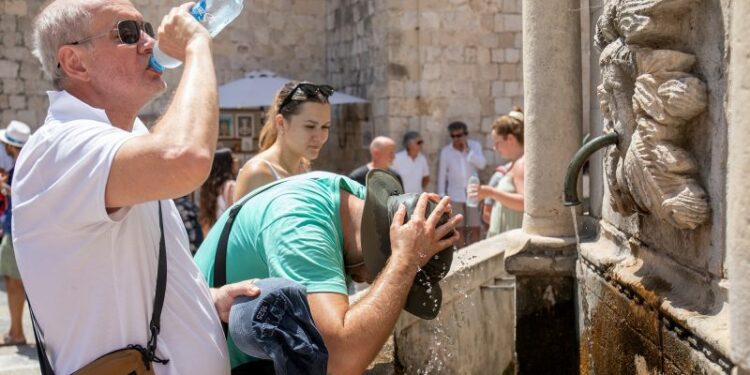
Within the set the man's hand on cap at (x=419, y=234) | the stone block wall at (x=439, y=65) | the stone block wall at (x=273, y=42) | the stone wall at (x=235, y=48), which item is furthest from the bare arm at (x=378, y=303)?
the stone block wall at (x=273, y=42)

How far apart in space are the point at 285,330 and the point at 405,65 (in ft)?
40.8

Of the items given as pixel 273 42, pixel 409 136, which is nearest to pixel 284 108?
pixel 409 136

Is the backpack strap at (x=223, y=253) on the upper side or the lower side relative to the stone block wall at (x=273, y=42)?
lower

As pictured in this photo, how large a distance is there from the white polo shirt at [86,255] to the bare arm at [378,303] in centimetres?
28

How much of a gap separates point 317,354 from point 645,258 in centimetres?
156

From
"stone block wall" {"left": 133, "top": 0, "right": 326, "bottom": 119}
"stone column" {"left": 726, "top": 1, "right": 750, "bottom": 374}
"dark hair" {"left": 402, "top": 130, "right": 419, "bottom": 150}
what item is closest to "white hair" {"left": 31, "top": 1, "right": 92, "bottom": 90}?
"stone column" {"left": 726, "top": 1, "right": 750, "bottom": 374}

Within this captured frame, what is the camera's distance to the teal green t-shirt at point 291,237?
86.4 inches

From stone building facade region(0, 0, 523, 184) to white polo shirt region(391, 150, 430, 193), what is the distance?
116 cm

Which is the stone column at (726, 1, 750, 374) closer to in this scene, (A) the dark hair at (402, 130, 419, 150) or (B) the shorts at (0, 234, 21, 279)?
(B) the shorts at (0, 234, 21, 279)

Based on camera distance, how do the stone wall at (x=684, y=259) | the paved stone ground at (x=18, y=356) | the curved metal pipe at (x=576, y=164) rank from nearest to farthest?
the stone wall at (x=684, y=259) → the curved metal pipe at (x=576, y=164) → the paved stone ground at (x=18, y=356)

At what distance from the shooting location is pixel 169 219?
2260 millimetres

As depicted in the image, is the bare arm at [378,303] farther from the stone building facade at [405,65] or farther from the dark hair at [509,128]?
the stone building facade at [405,65]

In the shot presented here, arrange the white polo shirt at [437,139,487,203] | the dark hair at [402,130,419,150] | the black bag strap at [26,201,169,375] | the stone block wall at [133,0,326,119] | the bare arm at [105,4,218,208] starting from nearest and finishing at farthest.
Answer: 1. the bare arm at [105,4,218,208]
2. the black bag strap at [26,201,169,375]
3. the dark hair at [402,130,419,150]
4. the white polo shirt at [437,139,487,203]
5. the stone block wall at [133,0,326,119]

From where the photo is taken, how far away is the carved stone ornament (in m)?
2.53
